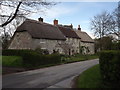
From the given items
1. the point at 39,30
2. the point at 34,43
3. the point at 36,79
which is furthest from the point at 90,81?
the point at 39,30

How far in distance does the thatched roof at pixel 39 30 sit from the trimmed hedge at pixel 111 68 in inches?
1256

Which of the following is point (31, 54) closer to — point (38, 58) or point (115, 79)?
point (38, 58)

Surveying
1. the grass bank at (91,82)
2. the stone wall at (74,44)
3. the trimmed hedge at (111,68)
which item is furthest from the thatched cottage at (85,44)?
the trimmed hedge at (111,68)

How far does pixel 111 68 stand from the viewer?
9.09 m

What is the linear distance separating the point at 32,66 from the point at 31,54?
166cm

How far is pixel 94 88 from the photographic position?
8977mm

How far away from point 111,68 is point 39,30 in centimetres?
3682

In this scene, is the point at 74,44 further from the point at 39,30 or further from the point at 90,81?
Result: the point at 90,81

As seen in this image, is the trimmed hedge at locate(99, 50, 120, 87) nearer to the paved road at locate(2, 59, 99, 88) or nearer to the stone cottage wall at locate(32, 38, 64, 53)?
the paved road at locate(2, 59, 99, 88)

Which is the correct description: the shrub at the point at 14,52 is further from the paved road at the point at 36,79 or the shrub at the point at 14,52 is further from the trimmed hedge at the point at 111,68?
the trimmed hedge at the point at 111,68

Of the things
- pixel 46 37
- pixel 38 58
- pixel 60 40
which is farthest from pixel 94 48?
pixel 38 58

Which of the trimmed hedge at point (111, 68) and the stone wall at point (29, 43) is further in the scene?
the stone wall at point (29, 43)

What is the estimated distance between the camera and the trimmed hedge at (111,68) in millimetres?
8906

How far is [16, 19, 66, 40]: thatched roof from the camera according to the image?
42.1 m
